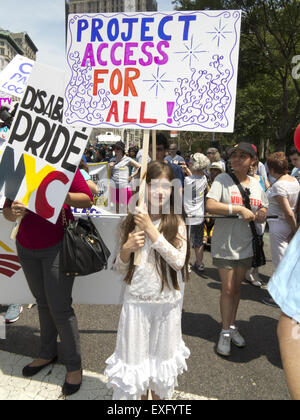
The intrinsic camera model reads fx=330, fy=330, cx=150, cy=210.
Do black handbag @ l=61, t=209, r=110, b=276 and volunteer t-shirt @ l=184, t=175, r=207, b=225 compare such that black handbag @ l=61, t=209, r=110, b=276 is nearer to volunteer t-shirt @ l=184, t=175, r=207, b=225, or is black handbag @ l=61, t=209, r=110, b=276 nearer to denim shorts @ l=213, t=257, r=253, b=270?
denim shorts @ l=213, t=257, r=253, b=270

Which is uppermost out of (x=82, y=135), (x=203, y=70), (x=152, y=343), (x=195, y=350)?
(x=203, y=70)

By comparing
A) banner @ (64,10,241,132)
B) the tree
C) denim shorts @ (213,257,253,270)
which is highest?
the tree

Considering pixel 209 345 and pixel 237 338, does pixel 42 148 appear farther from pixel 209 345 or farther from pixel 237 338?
pixel 237 338

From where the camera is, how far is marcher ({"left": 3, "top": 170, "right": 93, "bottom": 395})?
217cm

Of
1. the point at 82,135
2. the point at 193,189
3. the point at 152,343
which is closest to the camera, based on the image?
the point at 152,343

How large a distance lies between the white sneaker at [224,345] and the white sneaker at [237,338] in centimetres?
11

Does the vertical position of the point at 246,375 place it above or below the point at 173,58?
below

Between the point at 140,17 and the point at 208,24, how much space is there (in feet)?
1.26

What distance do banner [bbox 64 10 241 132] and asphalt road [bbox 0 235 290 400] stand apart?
187 centimetres

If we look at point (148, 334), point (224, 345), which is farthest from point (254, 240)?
point (148, 334)

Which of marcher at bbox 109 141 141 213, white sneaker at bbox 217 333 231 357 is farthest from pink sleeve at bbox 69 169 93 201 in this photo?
marcher at bbox 109 141 141 213
